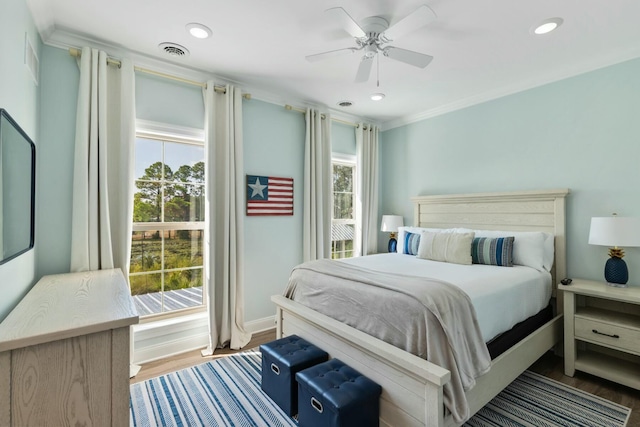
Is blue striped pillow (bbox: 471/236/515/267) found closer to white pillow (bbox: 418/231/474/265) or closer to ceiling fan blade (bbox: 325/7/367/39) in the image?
white pillow (bbox: 418/231/474/265)

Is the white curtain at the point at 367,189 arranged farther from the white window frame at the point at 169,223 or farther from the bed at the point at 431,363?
the white window frame at the point at 169,223

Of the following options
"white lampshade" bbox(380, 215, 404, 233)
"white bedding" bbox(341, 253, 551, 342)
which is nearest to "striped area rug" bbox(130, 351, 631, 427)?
"white bedding" bbox(341, 253, 551, 342)

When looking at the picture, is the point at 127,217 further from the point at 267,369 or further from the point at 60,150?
the point at 267,369

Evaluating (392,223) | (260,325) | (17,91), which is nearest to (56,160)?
(17,91)

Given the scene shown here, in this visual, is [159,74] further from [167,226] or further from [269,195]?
[269,195]

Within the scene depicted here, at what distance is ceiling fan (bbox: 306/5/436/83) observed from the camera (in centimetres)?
A: 184

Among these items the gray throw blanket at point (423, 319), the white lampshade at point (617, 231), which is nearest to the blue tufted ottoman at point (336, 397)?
the gray throw blanket at point (423, 319)

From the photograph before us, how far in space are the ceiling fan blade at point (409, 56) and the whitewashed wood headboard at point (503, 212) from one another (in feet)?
5.70

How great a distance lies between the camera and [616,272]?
7.96ft

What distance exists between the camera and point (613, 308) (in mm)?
2596

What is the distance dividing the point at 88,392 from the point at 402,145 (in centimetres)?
413

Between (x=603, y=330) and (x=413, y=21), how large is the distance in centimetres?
259

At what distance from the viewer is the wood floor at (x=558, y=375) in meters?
2.12

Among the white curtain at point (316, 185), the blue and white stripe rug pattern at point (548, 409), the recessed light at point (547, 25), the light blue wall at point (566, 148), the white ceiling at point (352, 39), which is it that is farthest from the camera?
the white curtain at point (316, 185)
